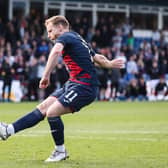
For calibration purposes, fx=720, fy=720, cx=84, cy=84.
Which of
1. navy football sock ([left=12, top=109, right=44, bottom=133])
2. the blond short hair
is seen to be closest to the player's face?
the blond short hair

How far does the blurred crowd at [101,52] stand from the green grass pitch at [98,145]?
41.8 ft

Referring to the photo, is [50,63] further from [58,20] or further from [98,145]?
[98,145]

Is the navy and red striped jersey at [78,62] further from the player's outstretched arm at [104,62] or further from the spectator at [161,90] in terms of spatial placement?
the spectator at [161,90]

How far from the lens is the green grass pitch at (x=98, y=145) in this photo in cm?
1009

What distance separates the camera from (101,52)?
1377 inches

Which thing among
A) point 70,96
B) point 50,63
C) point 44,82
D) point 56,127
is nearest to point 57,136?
point 56,127

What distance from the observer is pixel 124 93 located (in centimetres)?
3459

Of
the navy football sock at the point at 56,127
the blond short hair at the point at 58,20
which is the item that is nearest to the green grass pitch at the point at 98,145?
the navy football sock at the point at 56,127

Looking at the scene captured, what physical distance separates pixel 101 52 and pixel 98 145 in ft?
73.8

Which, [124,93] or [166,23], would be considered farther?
[166,23]

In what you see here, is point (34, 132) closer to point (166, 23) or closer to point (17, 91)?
point (17, 91)

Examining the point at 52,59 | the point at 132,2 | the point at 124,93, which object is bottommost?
the point at 124,93

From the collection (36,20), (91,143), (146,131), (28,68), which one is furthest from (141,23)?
(91,143)

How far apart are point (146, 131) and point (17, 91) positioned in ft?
54.9
